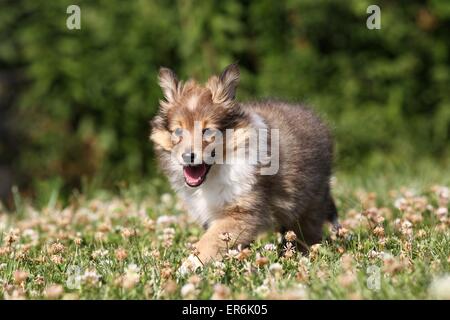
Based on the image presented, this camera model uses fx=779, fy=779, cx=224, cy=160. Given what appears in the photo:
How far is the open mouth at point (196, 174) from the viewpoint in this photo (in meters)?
4.31

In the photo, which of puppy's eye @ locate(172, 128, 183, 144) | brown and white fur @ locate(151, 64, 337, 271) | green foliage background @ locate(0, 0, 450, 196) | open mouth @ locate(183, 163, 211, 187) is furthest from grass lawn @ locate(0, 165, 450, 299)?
green foliage background @ locate(0, 0, 450, 196)

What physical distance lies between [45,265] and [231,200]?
1086mm

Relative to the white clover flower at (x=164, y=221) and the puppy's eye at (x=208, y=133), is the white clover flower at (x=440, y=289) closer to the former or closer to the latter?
the puppy's eye at (x=208, y=133)

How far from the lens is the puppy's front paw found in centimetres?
378

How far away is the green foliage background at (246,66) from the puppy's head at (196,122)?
13.3 feet

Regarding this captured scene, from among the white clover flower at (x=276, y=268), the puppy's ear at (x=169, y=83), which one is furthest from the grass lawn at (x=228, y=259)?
the puppy's ear at (x=169, y=83)

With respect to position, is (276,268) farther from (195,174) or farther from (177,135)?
(177,135)

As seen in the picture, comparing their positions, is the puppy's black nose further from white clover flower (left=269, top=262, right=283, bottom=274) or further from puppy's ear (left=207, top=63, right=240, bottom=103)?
white clover flower (left=269, top=262, right=283, bottom=274)

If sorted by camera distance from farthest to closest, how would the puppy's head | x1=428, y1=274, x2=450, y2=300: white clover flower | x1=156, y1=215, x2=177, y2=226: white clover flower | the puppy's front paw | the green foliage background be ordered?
the green foliage background → x1=156, y1=215, x2=177, y2=226: white clover flower → the puppy's head → the puppy's front paw → x1=428, y1=274, x2=450, y2=300: white clover flower

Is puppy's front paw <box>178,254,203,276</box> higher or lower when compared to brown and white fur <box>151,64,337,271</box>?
lower

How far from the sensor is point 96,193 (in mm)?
7434

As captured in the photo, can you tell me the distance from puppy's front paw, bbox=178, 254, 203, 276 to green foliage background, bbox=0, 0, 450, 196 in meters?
4.77

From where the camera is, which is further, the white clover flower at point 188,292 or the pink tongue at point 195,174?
the pink tongue at point 195,174

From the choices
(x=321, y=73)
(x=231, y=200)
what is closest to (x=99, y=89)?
(x=321, y=73)
